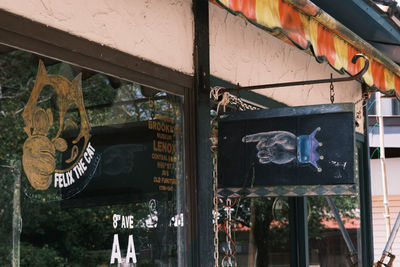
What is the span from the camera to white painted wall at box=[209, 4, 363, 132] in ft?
14.5

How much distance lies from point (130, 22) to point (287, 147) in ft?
3.80

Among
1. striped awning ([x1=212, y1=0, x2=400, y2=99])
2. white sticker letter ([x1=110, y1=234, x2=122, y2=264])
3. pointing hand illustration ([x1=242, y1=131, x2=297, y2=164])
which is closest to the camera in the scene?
white sticker letter ([x1=110, y1=234, x2=122, y2=264])

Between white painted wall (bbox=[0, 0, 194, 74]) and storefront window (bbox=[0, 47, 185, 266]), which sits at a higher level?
white painted wall (bbox=[0, 0, 194, 74])

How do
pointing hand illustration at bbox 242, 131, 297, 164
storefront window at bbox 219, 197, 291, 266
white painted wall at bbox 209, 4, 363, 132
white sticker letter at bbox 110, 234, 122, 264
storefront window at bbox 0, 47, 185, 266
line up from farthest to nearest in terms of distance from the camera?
storefront window at bbox 219, 197, 291, 266
white painted wall at bbox 209, 4, 363, 132
pointing hand illustration at bbox 242, 131, 297, 164
white sticker letter at bbox 110, 234, 122, 264
storefront window at bbox 0, 47, 185, 266

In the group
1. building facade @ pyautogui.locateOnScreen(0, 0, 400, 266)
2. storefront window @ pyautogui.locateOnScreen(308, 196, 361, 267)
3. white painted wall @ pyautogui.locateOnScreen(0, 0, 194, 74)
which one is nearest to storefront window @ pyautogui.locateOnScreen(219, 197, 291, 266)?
building facade @ pyautogui.locateOnScreen(0, 0, 400, 266)

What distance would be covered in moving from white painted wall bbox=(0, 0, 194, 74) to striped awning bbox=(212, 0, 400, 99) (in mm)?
429

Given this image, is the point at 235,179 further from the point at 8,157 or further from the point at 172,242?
the point at 8,157

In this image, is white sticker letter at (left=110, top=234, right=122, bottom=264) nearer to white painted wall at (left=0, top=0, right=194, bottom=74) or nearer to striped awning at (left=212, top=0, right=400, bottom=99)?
white painted wall at (left=0, top=0, right=194, bottom=74)

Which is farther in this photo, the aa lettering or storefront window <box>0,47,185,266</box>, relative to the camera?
the aa lettering

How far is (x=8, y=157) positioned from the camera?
2.71m

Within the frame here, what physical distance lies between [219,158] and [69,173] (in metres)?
1.13

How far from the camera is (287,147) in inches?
146

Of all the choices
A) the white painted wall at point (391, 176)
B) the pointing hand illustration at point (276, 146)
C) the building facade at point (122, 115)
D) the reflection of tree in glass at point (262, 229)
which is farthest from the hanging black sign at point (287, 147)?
the white painted wall at point (391, 176)

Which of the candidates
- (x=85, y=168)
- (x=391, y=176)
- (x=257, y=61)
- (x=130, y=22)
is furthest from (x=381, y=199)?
(x=85, y=168)
